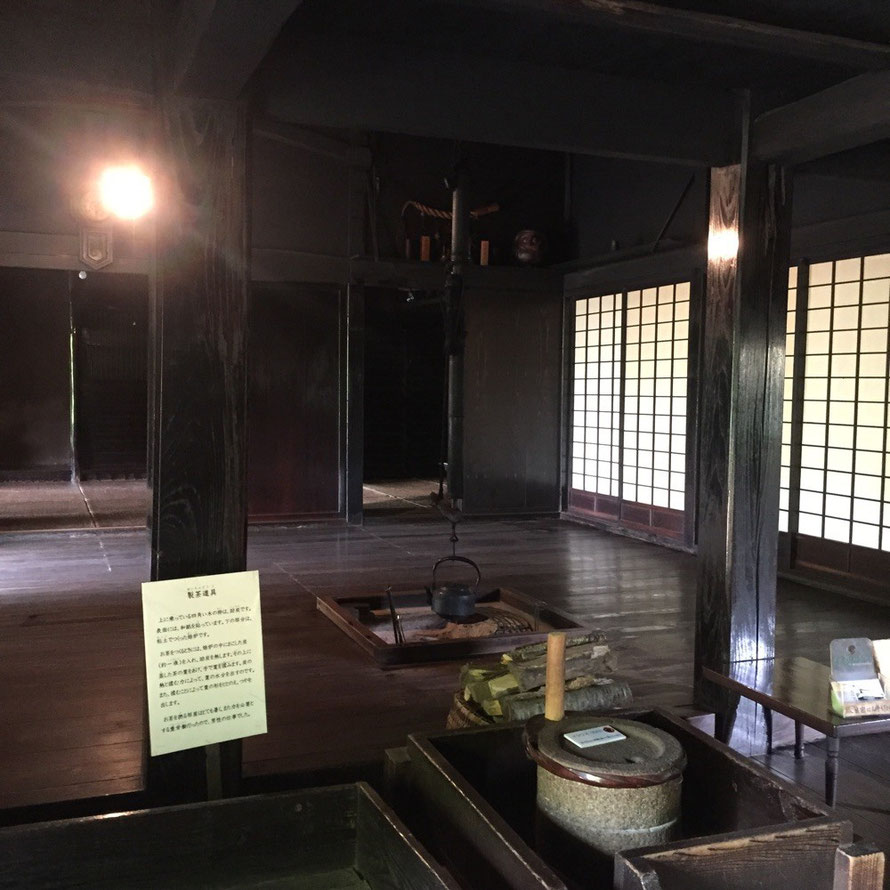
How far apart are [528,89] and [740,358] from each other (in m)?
1.17

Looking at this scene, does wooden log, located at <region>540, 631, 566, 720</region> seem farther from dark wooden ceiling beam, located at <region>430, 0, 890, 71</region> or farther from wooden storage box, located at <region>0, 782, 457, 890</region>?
dark wooden ceiling beam, located at <region>430, 0, 890, 71</region>

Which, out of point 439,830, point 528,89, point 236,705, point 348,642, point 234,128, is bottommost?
point 348,642

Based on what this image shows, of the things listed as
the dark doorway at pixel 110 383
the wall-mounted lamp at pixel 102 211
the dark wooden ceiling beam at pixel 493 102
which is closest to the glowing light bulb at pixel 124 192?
the wall-mounted lamp at pixel 102 211

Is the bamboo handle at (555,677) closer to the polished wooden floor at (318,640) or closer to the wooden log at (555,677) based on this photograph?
the wooden log at (555,677)

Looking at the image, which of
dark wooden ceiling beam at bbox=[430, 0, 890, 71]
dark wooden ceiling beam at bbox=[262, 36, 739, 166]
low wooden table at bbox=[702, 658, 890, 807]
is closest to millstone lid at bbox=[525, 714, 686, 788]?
low wooden table at bbox=[702, 658, 890, 807]

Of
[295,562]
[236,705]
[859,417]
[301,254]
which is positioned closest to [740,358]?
[236,705]

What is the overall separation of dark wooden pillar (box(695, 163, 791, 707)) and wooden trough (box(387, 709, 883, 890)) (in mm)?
1205

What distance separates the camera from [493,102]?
117 inches

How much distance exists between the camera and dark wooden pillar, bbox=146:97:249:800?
2.44 meters

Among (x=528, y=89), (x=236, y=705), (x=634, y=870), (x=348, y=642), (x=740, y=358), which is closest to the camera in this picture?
(x=634, y=870)

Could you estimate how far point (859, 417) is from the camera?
5617 millimetres

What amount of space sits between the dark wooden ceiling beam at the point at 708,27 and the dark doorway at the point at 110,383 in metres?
9.55

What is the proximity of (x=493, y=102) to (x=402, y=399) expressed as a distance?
9.63m

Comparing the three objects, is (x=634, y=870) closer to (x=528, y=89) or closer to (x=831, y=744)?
(x=831, y=744)
